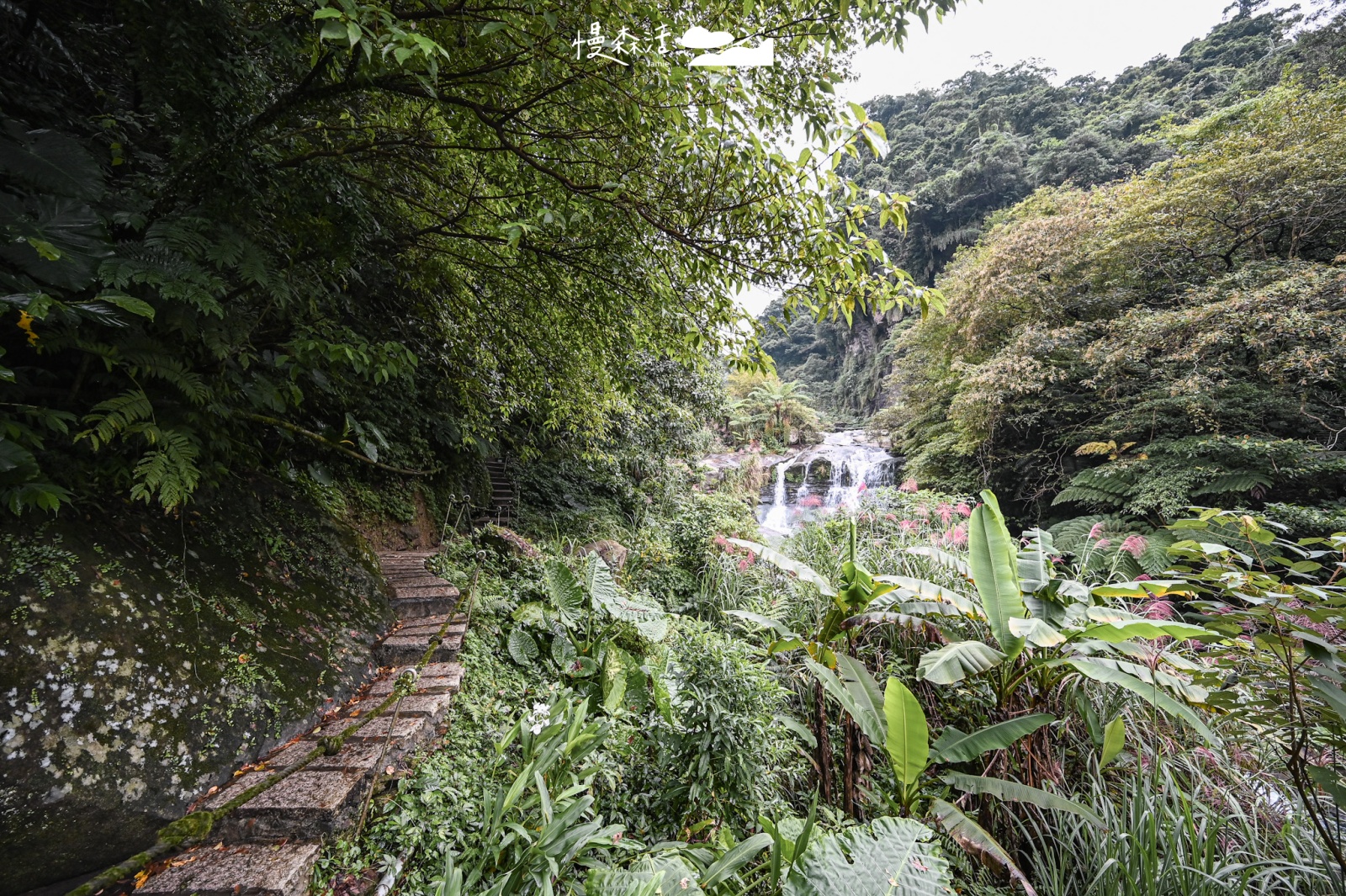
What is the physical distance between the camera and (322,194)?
6.38ft

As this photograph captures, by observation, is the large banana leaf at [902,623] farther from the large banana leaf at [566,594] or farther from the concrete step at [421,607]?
the concrete step at [421,607]

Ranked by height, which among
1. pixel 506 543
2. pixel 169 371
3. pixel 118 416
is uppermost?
pixel 169 371

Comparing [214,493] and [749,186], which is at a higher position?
[749,186]

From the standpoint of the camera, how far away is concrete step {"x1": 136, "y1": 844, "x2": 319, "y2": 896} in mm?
1200

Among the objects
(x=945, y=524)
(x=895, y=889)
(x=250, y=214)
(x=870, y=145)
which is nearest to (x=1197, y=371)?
(x=945, y=524)

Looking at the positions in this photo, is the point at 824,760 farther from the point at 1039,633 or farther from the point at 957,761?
the point at 1039,633

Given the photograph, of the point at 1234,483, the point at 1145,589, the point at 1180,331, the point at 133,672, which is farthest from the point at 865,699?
the point at 1180,331

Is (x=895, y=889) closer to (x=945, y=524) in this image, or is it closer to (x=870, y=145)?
(x=870, y=145)

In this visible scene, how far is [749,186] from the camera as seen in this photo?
2.12m

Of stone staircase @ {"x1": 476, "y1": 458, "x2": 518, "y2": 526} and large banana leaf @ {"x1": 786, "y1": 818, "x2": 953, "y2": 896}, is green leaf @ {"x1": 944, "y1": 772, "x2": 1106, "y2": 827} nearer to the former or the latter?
large banana leaf @ {"x1": 786, "y1": 818, "x2": 953, "y2": 896}

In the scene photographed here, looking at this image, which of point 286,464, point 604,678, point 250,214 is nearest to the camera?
point 250,214

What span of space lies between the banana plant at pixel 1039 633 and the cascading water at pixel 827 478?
9.50m

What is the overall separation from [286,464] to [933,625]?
400cm

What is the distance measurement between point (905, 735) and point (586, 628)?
179 cm
